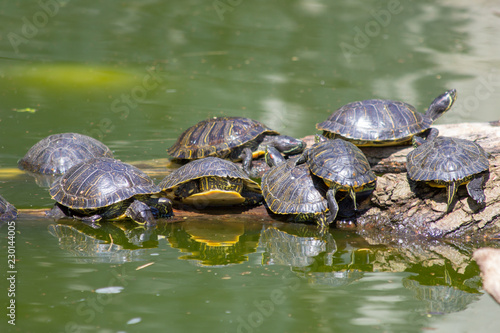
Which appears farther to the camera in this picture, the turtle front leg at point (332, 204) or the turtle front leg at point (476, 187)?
the turtle front leg at point (332, 204)

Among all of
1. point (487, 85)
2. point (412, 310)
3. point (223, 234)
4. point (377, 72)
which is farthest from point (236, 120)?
point (487, 85)

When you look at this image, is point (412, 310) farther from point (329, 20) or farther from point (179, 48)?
point (329, 20)

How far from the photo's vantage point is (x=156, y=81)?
12.6 metres

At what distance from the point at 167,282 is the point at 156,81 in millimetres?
8812

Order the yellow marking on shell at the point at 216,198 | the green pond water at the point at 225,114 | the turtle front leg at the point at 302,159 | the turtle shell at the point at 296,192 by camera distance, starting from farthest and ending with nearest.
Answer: the turtle front leg at the point at 302,159
the yellow marking on shell at the point at 216,198
the turtle shell at the point at 296,192
the green pond water at the point at 225,114

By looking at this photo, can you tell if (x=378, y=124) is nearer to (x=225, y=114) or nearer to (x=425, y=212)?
(x=425, y=212)

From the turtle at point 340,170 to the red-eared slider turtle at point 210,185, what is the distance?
842 mm

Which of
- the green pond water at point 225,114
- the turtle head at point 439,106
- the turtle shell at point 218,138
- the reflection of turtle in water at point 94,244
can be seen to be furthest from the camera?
the turtle shell at point 218,138

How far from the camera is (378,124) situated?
271 inches

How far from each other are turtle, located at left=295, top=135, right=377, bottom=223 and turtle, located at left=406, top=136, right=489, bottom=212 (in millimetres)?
477

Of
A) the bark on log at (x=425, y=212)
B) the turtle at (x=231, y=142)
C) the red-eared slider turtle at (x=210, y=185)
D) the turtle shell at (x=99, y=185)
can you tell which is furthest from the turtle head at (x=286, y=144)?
the turtle shell at (x=99, y=185)

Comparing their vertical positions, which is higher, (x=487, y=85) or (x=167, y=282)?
(x=487, y=85)

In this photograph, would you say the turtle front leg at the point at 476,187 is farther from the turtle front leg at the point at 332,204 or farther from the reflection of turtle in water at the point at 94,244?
the reflection of turtle in water at the point at 94,244

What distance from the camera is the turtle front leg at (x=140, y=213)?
567 cm
